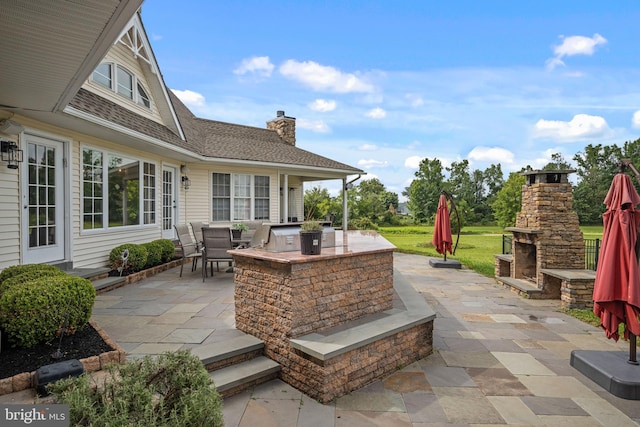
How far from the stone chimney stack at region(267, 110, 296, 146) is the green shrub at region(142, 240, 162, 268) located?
9127 millimetres

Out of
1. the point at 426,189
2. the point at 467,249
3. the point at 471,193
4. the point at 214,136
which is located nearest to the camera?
the point at 214,136

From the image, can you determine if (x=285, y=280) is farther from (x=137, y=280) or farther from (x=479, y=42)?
(x=479, y=42)

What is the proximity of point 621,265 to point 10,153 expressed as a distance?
807 cm

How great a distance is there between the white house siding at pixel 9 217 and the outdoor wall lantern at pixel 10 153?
14 centimetres

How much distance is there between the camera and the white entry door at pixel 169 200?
9.62 meters

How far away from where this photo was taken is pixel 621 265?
354 cm

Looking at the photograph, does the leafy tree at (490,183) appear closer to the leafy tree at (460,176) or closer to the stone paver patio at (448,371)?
the leafy tree at (460,176)

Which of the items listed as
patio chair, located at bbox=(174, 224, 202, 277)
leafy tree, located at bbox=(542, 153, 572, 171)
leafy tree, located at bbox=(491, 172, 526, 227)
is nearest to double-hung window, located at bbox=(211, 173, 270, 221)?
patio chair, located at bbox=(174, 224, 202, 277)

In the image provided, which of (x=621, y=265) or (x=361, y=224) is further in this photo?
(x=361, y=224)

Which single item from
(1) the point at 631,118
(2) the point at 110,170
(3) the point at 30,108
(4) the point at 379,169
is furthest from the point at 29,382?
(4) the point at 379,169

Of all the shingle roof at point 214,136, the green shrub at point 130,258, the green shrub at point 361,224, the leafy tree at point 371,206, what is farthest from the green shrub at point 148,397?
the leafy tree at point 371,206

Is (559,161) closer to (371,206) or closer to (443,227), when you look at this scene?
(371,206)

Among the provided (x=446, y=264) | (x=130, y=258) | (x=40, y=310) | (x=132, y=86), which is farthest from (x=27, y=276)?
(x=446, y=264)

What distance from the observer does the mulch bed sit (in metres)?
2.85
